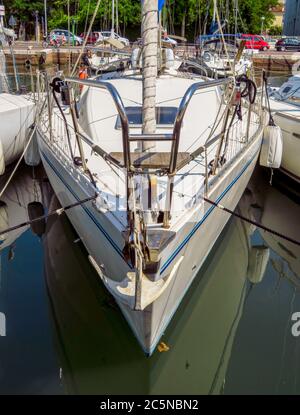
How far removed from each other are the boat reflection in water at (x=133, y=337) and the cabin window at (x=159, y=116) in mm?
1912

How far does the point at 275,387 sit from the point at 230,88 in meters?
3.01

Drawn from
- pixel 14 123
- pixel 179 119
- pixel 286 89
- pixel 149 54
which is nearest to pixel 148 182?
pixel 179 119

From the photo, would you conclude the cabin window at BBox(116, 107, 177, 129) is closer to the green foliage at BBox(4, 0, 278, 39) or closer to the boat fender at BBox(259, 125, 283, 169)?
the boat fender at BBox(259, 125, 283, 169)

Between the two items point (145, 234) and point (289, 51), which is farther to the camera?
point (289, 51)

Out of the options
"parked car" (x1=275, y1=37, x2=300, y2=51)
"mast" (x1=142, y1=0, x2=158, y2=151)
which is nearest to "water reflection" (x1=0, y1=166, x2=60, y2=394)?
"mast" (x1=142, y1=0, x2=158, y2=151)

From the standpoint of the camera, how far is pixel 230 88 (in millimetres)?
4879

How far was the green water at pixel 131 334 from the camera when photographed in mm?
4418

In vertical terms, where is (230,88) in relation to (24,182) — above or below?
above

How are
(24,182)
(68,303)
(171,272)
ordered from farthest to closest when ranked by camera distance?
(24,182) → (68,303) → (171,272)

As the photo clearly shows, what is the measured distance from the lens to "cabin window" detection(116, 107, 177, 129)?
20.4ft

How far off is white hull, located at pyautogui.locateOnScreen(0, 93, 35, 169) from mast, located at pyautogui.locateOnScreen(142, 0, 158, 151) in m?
5.34

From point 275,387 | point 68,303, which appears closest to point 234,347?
point 275,387

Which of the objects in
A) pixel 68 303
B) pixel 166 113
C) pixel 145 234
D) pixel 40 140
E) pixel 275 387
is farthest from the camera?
pixel 40 140

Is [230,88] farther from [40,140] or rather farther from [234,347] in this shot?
[40,140]
